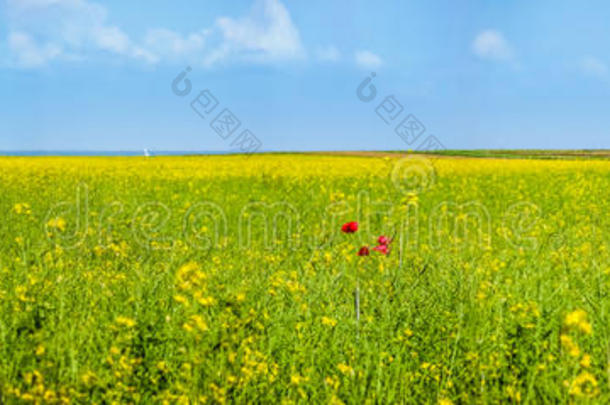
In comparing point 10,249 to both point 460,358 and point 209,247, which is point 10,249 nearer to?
point 209,247

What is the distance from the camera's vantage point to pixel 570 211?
1065cm

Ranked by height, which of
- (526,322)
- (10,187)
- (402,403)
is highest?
(10,187)

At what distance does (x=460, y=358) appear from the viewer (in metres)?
3.01

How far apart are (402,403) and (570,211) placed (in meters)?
9.64

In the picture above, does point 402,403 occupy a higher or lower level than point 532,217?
lower

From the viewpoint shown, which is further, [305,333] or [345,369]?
[305,333]

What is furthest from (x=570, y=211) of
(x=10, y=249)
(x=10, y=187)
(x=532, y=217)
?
(x=10, y=187)

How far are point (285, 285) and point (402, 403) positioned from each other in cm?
151

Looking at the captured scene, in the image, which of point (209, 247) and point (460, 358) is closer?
point (460, 358)

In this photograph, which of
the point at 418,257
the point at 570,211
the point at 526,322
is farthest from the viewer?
the point at 570,211

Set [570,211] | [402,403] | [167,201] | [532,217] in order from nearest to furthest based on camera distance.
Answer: [402,403]
[532,217]
[570,211]
[167,201]

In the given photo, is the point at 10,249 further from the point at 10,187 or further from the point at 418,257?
the point at 10,187

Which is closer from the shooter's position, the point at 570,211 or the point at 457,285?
the point at 457,285

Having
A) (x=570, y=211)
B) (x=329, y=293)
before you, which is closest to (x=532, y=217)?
(x=570, y=211)
